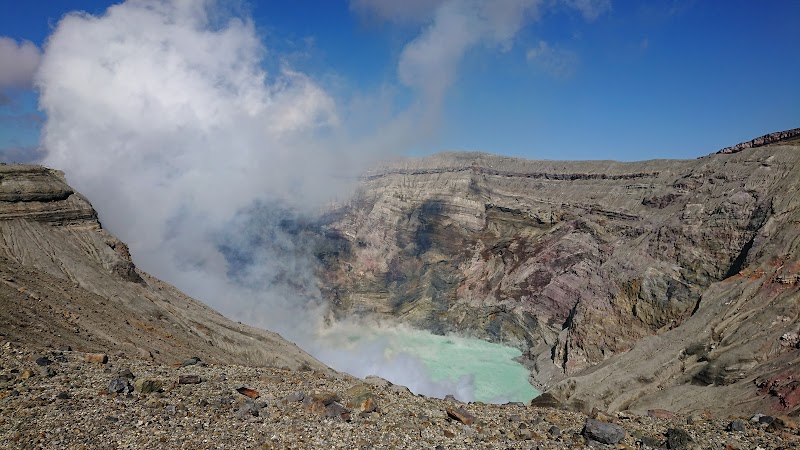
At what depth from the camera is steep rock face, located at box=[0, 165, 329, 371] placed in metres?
22.0

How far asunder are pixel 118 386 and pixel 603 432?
44.5 feet

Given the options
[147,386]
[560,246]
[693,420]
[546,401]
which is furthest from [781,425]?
[560,246]

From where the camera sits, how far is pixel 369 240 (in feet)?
282

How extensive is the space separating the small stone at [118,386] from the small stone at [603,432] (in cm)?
1298

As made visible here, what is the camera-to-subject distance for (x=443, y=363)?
58.9 meters

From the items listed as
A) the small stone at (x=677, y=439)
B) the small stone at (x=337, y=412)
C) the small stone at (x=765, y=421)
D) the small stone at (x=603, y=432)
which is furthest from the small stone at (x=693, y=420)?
the small stone at (x=337, y=412)

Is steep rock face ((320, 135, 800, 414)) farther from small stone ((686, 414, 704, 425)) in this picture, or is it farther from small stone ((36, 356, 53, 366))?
small stone ((36, 356, 53, 366))

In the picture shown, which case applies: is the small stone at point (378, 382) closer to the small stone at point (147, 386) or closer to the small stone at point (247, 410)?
the small stone at point (247, 410)

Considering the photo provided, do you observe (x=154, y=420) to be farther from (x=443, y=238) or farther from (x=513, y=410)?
(x=443, y=238)

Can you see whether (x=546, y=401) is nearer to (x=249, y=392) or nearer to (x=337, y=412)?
(x=337, y=412)

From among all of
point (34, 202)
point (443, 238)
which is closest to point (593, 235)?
point (443, 238)

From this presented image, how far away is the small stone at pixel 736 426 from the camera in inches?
560

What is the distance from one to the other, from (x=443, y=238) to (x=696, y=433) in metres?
63.8

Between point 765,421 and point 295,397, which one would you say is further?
point 765,421
